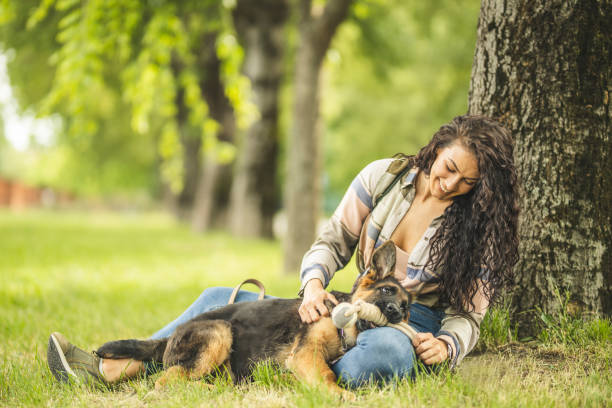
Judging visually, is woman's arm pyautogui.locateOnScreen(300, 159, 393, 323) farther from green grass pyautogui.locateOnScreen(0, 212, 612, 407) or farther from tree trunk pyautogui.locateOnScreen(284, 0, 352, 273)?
tree trunk pyautogui.locateOnScreen(284, 0, 352, 273)

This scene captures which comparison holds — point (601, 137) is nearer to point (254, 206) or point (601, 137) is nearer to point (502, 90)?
point (502, 90)

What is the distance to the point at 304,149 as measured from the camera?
365 inches

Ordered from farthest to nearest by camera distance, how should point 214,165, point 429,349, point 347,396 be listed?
point 214,165 < point 429,349 < point 347,396

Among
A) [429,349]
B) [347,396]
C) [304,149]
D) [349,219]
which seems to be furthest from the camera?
[304,149]

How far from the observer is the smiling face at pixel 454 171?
320 centimetres

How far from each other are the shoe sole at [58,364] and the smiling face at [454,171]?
2661 mm

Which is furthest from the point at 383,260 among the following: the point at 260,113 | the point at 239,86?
the point at 260,113

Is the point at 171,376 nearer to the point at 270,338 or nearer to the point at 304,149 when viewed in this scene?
the point at 270,338

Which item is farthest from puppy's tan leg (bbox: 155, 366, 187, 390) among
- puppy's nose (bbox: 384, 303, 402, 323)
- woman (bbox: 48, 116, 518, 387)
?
puppy's nose (bbox: 384, 303, 402, 323)

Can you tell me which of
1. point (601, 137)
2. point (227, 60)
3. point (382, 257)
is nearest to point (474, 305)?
point (382, 257)

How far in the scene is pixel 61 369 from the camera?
3.44 metres

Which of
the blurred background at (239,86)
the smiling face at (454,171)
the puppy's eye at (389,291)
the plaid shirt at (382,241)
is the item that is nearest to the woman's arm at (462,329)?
the plaid shirt at (382,241)

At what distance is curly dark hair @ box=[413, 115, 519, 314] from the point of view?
3.21 m

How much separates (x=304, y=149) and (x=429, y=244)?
602 centimetres
